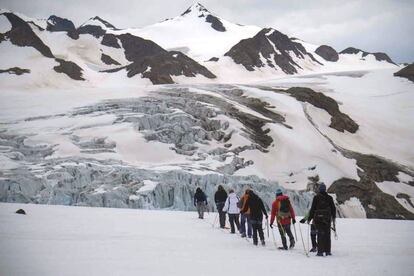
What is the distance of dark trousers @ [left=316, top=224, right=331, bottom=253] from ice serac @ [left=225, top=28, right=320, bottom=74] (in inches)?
5584

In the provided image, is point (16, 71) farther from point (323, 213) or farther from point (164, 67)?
point (323, 213)

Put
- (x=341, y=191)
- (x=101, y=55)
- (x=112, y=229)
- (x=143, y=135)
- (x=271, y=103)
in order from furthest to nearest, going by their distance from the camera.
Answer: (x=101, y=55) < (x=271, y=103) < (x=143, y=135) < (x=341, y=191) < (x=112, y=229)

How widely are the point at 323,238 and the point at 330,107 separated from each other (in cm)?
5220

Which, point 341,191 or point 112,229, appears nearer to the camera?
point 112,229

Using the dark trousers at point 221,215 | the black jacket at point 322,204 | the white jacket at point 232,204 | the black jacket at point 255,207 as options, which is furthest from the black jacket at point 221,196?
the black jacket at point 322,204

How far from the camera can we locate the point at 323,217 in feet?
42.9

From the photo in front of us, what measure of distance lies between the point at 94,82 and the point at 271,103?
71317 mm

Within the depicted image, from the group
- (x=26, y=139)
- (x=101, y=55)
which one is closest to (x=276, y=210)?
(x=26, y=139)

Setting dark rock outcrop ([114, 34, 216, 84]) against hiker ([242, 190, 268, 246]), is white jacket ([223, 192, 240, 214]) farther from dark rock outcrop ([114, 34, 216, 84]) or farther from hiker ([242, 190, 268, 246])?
dark rock outcrop ([114, 34, 216, 84])

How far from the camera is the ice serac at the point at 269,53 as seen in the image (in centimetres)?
15988

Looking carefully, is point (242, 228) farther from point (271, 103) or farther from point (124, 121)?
point (271, 103)

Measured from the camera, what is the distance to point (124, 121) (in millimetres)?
45875

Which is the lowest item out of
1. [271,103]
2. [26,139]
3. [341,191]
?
[341,191]

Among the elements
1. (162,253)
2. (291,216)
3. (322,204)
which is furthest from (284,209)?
(162,253)
